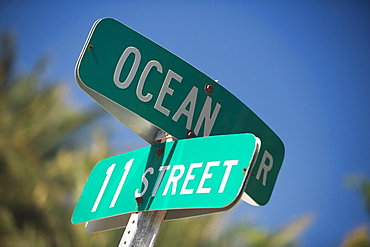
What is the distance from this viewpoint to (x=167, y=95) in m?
1.14

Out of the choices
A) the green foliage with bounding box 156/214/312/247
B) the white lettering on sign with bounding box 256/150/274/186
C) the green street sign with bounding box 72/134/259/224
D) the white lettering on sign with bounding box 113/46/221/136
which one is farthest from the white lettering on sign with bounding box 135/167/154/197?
the green foliage with bounding box 156/214/312/247

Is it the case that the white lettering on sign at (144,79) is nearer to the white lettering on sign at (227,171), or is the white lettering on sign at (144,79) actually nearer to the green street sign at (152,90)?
the green street sign at (152,90)

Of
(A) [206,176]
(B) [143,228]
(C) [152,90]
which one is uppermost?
(C) [152,90]

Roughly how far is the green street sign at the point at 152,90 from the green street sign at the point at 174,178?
70 mm

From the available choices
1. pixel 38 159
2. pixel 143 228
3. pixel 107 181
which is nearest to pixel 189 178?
pixel 143 228

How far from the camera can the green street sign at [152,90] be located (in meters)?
1.09

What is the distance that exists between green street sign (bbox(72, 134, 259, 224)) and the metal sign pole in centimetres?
2

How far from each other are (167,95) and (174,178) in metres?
0.19

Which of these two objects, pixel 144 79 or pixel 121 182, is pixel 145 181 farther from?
pixel 144 79

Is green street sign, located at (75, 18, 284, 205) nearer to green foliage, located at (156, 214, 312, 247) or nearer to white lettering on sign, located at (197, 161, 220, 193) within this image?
white lettering on sign, located at (197, 161, 220, 193)

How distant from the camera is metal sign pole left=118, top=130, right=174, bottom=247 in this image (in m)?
1.05

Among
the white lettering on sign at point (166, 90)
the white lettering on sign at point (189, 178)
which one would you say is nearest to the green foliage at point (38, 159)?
the white lettering on sign at point (166, 90)

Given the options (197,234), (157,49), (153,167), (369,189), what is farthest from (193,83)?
(369,189)

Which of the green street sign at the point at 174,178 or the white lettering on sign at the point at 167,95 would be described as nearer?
the green street sign at the point at 174,178
